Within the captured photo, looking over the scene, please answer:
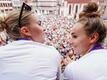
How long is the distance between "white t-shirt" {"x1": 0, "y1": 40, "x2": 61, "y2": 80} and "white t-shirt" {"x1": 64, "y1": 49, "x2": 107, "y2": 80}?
8 centimetres

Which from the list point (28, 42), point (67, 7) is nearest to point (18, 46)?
point (28, 42)

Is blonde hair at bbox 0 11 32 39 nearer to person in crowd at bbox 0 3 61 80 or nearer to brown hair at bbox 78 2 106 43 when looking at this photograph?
person in crowd at bbox 0 3 61 80

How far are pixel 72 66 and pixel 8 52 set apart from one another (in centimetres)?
19

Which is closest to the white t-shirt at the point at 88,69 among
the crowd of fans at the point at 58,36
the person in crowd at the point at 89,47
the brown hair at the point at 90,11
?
the person in crowd at the point at 89,47

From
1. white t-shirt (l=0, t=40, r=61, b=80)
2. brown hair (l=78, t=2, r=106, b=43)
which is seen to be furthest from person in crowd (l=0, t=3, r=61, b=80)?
brown hair (l=78, t=2, r=106, b=43)

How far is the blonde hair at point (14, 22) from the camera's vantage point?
39.8 inches

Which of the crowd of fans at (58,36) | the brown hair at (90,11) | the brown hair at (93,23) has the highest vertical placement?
the brown hair at (90,11)

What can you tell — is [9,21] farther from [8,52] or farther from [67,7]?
[67,7]

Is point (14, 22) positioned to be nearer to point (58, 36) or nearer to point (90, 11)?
point (90, 11)

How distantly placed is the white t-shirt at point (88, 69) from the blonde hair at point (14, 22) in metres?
0.21

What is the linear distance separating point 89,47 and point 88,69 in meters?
0.11

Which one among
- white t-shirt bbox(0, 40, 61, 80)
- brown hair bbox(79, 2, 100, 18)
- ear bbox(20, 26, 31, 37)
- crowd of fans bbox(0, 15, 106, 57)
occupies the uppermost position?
brown hair bbox(79, 2, 100, 18)

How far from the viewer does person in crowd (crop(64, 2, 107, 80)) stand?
2.84 ft

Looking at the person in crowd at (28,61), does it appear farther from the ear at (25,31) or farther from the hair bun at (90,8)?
the hair bun at (90,8)
